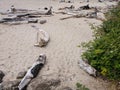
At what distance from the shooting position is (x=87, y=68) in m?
6.91

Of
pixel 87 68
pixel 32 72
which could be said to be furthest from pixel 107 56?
pixel 32 72

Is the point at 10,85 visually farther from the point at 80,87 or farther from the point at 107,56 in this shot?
the point at 107,56

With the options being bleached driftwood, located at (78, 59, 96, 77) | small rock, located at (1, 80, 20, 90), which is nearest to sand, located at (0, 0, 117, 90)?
bleached driftwood, located at (78, 59, 96, 77)

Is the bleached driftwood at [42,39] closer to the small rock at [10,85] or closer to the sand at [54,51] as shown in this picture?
the sand at [54,51]

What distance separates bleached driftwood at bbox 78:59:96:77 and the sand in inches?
4.0

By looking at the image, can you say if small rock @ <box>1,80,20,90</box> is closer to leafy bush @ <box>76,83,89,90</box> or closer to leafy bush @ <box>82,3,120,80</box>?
leafy bush @ <box>76,83,89,90</box>

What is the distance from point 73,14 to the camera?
49.6 ft

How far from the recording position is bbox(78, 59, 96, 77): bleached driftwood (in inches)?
262

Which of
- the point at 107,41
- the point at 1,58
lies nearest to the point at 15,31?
the point at 1,58

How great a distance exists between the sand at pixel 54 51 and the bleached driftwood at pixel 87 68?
4.0 inches

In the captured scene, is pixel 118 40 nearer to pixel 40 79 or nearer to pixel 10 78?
pixel 40 79

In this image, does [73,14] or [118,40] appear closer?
[118,40]

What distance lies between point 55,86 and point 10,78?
1574mm

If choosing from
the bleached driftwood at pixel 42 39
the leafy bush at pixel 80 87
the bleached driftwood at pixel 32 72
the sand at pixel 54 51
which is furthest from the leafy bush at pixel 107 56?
the bleached driftwood at pixel 42 39
